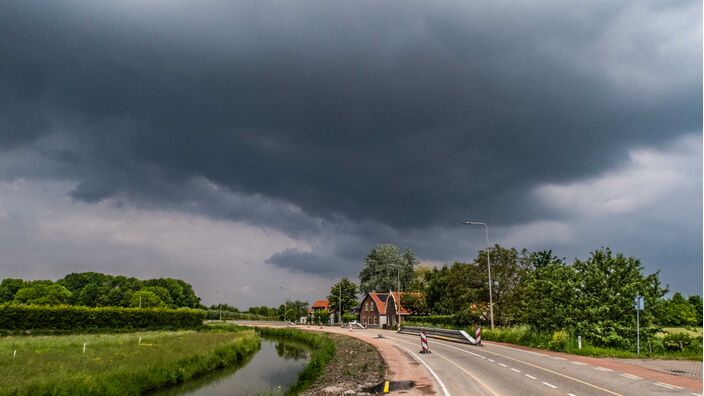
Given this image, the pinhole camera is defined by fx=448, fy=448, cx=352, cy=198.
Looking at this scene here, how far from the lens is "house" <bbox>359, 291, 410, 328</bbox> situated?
8555cm

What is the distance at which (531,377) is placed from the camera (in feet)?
57.1

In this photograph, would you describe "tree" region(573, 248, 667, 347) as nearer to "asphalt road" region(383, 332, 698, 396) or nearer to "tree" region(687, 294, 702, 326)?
"asphalt road" region(383, 332, 698, 396)

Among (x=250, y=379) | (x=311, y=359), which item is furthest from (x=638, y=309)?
(x=250, y=379)

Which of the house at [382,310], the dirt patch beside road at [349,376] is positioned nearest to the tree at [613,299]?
the dirt patch beside road at [349,376]

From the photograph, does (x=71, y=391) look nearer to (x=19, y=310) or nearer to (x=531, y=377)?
(x=531, y=377)

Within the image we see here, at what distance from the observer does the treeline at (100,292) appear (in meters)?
110

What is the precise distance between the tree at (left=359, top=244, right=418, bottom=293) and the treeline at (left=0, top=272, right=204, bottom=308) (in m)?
53.4

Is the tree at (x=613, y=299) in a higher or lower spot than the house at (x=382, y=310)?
higher

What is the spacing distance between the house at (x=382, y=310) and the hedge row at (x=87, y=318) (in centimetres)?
3391

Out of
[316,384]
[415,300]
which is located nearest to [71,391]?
[316,384]

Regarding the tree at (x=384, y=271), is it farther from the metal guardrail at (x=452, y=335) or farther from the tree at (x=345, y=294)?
the metal guardrail at (x=452, y=335)

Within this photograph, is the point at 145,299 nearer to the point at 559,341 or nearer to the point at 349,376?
the point at 559,341

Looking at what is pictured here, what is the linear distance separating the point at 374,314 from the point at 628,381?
247ft

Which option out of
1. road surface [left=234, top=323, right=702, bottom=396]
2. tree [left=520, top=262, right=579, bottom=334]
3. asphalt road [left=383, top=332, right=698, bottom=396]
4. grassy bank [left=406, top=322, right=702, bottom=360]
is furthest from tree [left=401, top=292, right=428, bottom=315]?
asphalt road [left=383, top=332, right=698, bottom=396]
